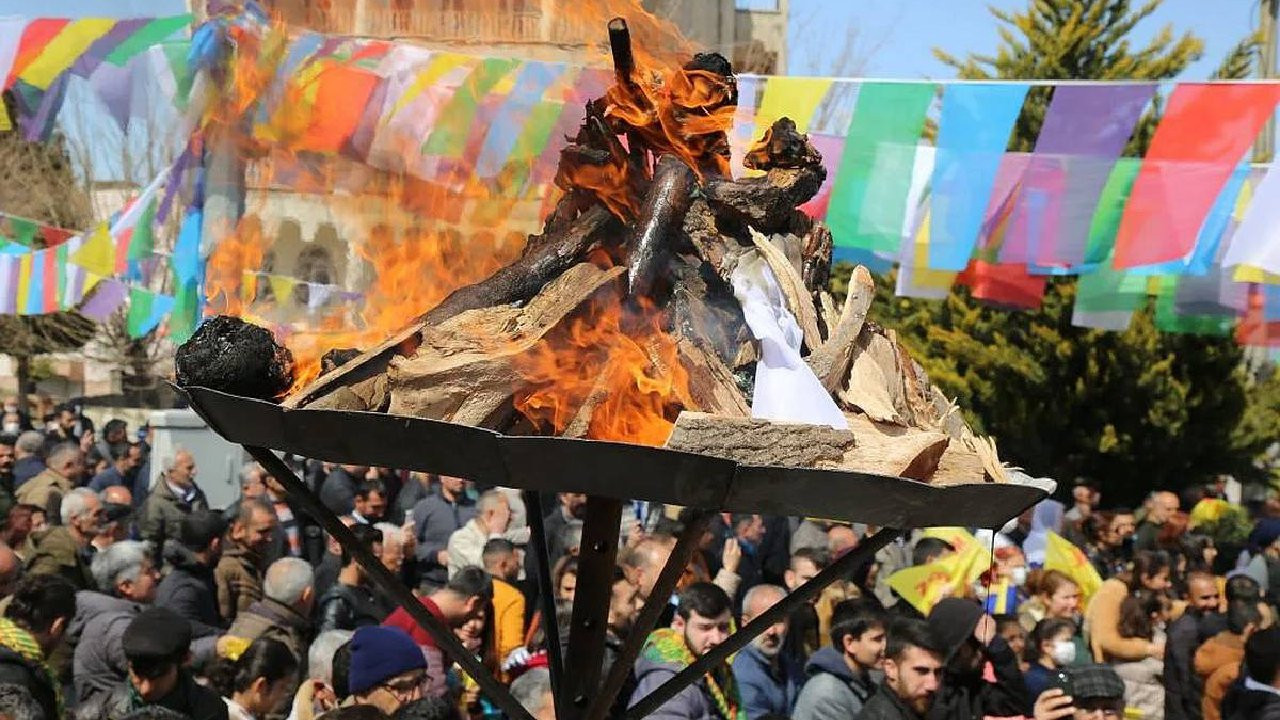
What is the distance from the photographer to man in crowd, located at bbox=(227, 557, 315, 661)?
7293 mm

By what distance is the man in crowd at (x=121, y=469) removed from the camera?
14.1 meters

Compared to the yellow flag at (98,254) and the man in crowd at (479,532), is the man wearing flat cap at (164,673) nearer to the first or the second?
the man in crowd at (479,532)

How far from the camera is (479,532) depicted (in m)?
10.1

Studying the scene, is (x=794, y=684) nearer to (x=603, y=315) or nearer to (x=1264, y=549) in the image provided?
(x=603, y=315)

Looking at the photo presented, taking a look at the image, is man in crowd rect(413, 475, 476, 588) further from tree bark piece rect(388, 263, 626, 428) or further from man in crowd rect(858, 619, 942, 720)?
tree bark piece rect(388, 263, 626, 428)

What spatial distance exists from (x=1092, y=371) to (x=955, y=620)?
1582 centimetres

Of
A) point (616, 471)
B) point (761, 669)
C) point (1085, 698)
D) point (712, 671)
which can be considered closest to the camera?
point (616, 471)

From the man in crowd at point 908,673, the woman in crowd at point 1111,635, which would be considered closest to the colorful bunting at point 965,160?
the woman in crowd at point 1111,635

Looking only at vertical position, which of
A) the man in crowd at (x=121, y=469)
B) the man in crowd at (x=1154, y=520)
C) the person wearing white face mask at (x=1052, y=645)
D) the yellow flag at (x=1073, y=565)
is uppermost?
the person wearing white face mask at (x=1052, y=645)

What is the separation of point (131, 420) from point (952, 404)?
3124 centimetres

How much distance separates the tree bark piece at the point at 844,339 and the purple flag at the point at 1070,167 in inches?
334

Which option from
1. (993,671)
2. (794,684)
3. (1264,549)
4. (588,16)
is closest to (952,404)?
(588,16)

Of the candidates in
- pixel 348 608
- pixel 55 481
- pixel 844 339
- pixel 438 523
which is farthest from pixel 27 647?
pixel 55 481

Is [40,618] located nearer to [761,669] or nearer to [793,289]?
[761,669]
